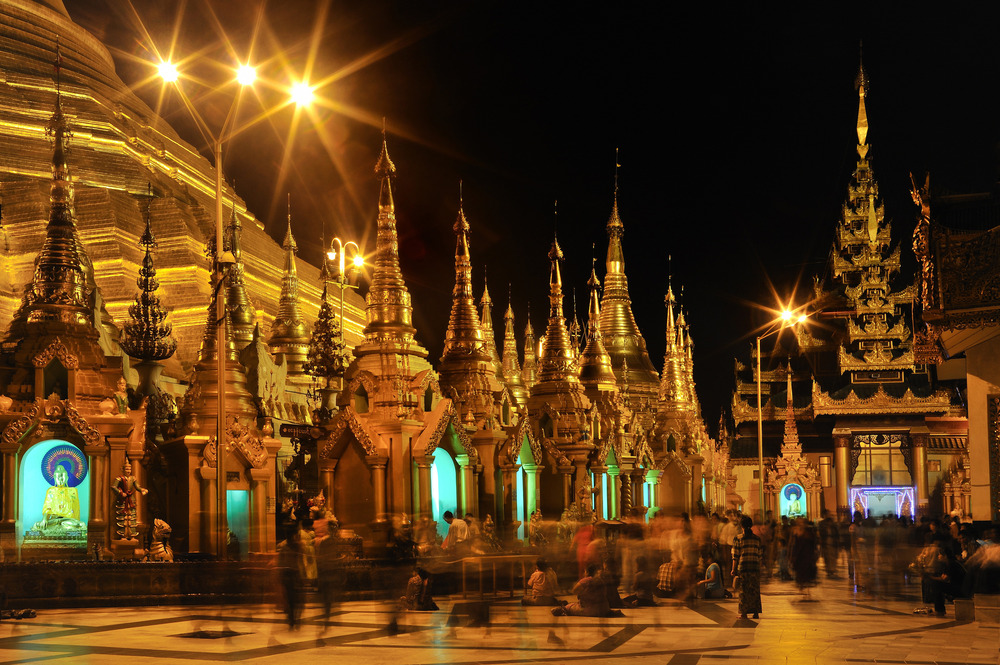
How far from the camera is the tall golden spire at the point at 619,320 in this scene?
56.0m

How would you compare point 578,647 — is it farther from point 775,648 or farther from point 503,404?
point 503,404

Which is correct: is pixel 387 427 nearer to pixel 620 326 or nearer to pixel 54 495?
pixel 54 495

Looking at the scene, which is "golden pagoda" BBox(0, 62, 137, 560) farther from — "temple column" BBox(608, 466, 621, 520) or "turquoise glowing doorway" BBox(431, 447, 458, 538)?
"temple column" BBox(608, 466, 621, 520)

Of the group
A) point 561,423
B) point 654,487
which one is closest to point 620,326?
point 654,487

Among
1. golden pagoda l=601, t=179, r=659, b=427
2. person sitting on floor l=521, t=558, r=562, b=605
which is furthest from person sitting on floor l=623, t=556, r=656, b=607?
golden pagoda l=601, t=179, r=659, b=427

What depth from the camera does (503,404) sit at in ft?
105

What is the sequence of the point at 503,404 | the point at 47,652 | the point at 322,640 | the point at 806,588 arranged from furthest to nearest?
the point at 503,404 < the point at 806,588 < the point at 322,640 < the point at 47,652

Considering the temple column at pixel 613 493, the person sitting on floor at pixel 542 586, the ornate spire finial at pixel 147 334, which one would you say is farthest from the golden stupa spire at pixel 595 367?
the person sitting on floor at pixel 542 586

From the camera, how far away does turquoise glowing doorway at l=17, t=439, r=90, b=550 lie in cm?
2305

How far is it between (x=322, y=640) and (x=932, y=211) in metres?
11.7

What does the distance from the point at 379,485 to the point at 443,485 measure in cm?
311

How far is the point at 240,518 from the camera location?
25016 mm

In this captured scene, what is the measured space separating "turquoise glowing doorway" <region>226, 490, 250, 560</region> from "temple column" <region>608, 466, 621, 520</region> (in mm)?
16127

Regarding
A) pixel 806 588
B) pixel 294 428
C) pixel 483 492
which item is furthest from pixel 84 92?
pixel 806 588
